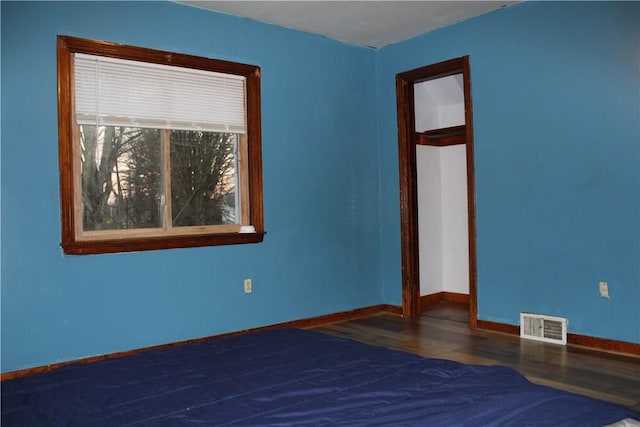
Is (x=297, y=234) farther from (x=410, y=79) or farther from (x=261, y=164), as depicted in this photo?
(x=410, y=79)

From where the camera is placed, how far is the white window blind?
357cm

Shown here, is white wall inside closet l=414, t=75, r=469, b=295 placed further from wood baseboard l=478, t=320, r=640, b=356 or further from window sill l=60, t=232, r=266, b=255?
window sill l=60, t=232, r=266, b=255

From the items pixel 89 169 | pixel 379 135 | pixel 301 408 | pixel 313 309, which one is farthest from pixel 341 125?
pixel 301 408

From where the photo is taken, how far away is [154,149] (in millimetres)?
3902

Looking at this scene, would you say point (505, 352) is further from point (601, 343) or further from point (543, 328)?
point (601, 343)

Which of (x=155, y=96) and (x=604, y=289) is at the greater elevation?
(x=155, y=96)

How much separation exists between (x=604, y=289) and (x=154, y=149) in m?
3.30

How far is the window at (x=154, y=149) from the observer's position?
139 inches

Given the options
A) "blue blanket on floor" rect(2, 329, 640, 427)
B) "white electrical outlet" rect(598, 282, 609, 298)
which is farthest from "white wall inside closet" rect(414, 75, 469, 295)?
"blue blanket on floor" rect(2, 329, 640, 427)

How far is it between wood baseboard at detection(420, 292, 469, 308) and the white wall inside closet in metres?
0.04

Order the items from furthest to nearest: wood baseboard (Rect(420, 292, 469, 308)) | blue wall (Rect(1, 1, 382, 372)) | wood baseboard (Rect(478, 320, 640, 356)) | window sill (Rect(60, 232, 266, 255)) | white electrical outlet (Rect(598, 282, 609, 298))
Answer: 1. wood baseboard (Rect(420, 292, 469, 308))
2. white electrical outlet (Rect(598, 282, 609, 298))
3. wood baseboard (Rect(478, 320, 640, 356))
4. window sill (Rect(60, 232, 266, 255))
5. blue wall (Rect(1, 1, 382, 372))

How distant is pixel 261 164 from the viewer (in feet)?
14.3

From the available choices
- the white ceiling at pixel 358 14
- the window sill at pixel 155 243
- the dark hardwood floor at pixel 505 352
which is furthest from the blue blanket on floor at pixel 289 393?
the white ceiling at pixel 358 14

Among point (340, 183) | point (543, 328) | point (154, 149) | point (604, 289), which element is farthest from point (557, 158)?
point (154, 149)
